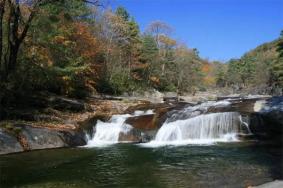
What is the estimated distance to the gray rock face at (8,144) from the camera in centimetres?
1559

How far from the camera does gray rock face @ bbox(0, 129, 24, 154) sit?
15594 millimetres

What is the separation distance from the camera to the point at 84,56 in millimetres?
31094

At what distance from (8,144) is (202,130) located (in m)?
9.19

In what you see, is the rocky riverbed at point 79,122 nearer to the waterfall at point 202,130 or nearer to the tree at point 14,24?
the waterfall at point 202,130

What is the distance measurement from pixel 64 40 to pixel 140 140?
13.6 m

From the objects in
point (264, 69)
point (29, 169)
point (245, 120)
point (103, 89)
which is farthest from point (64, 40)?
point (264, 69)

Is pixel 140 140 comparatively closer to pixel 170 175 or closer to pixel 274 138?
pixel 274 138

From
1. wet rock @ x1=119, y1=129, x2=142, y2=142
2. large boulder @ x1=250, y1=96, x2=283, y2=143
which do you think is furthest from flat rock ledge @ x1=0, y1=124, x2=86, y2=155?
large boulder @ x1=250, y1=96, x2=283, y2=143

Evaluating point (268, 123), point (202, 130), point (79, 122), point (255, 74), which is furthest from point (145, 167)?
point (255, 74)

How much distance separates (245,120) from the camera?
756 inches

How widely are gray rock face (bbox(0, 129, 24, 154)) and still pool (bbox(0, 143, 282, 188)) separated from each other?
64 cm

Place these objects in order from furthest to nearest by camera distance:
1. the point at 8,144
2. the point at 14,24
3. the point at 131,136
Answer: the point at 131,136 < the point at 14,24 < the point at 8,144

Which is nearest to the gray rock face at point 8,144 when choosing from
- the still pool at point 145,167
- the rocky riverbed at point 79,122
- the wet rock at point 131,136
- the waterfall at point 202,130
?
the rocky riverbed at point 79,122

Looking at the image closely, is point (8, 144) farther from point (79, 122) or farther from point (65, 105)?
point (65, 105)
